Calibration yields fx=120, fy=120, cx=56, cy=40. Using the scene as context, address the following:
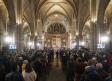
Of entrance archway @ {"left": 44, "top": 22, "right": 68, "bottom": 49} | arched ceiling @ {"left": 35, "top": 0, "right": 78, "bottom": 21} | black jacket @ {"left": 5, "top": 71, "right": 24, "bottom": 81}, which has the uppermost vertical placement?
arched ceiling @ {"left": 35, "top": 0, "right": 78, "bottom": 21}

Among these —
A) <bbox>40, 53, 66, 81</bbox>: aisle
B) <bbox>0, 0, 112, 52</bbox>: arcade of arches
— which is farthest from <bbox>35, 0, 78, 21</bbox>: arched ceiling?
<bbox>40, 53, 66, 81</bbox>: aisle

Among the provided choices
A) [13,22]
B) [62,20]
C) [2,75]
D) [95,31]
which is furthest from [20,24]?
[62,20]

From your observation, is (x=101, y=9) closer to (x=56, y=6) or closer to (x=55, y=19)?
(x=56, y=6)

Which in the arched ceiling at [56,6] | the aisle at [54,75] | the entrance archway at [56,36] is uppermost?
the arched ceiling at [56,6]

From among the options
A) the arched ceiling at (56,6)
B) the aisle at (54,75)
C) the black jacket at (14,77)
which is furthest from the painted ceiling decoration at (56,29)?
the black jacket at (14,77)

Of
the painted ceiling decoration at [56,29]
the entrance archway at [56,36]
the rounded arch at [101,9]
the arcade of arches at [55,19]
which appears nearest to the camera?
the rounded arch at [101,9]

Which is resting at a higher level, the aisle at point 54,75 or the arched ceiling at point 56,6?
the arched ceiling at point 56,6

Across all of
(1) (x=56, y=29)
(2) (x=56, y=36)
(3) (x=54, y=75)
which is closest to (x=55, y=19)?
(1) (x=56, y=29)

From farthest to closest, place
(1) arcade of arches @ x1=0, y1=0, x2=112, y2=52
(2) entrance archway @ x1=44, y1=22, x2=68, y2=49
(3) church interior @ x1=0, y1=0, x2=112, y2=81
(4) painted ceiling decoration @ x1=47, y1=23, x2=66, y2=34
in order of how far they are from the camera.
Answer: (4) painted ceiling decoration @ x1=47, y1=23, x2=66, y2=34
(2) entrance archway @ x1=44, y1=22, x2=68, y2=49
(1) arcade of arches @ x1=0, y1=0, x2=112, y2=52
(3) church interior @ x1=0, y1=0, x2=112, y2=81

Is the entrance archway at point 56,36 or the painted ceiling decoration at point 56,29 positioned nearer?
the entrance archway at point 56,36

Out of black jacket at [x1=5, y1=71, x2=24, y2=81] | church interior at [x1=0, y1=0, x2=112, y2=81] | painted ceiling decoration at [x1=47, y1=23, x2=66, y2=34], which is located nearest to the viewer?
black jacket at [x1=5, y1=71, x2=24, y2=81]

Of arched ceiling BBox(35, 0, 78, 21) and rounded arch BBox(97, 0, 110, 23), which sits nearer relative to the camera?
rounded arch BBox(97, 0, 110, 23)

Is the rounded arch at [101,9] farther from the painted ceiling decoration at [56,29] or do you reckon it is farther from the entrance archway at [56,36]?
the painted ceiling decoration at [56,29]

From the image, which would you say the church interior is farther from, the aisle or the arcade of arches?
the aisle
